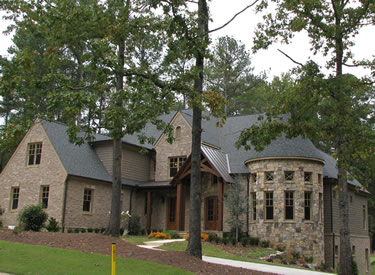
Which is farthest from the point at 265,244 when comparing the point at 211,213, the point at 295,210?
the point at 211,213

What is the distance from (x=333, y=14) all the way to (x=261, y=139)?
18.6 feet

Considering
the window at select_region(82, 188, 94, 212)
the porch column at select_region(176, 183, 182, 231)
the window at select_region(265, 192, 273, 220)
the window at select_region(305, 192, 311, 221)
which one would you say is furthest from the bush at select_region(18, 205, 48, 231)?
the window at select_region(305, 192, 311, 221)

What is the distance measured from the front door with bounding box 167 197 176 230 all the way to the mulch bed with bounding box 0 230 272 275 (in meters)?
11.1

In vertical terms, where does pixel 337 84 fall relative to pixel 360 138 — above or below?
above

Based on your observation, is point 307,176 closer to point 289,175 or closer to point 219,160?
point 289,175

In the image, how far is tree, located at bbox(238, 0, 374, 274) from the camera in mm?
13930

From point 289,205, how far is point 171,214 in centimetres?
847

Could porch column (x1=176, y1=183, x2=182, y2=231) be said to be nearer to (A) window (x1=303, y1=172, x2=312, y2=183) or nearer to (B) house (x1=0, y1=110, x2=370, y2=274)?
(B) house (x1=0, y1=110, x2=370, y2=274)

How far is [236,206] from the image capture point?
22.7m

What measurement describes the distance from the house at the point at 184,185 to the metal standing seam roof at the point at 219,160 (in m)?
0.08

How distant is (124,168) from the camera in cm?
2775

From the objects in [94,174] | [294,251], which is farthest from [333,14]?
[94,174]

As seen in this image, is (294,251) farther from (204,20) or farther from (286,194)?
(204,20)

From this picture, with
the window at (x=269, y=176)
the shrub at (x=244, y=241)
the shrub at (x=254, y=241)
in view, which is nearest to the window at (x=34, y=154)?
the shrub at (x=244, y=241)
